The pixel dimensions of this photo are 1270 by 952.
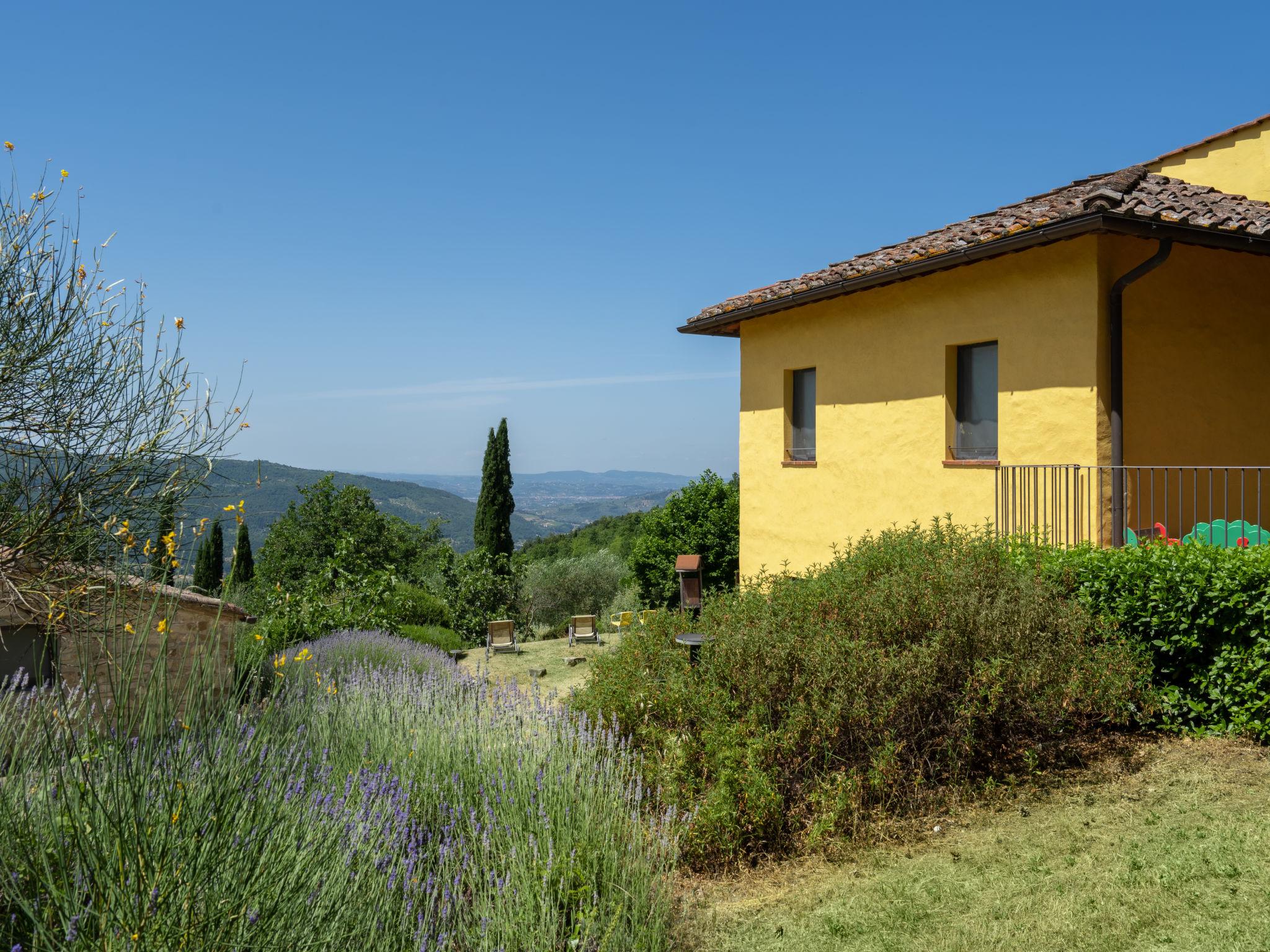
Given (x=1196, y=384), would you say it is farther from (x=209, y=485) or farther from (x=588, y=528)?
(x=588, y=528)

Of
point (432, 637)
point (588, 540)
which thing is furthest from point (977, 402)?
point (588, 540)

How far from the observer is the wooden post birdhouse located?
364 inches

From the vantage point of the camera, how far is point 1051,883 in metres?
4.78

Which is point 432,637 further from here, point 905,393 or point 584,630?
point 905,393

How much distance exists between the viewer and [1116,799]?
583 cm

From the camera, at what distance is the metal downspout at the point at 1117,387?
8.28m

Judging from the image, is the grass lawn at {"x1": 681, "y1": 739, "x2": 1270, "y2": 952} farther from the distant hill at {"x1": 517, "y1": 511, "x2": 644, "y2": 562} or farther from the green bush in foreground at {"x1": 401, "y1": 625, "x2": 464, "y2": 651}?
the distant hill at {"x1": 517, "y1": 511, "x2": 644, "y2": 562}

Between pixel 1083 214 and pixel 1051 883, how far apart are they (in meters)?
5.73

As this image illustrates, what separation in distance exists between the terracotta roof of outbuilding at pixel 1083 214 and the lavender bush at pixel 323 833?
6399 mm

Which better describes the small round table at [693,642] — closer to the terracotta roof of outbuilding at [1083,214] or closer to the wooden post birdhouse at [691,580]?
the wooden post birdhouse at [691,580]

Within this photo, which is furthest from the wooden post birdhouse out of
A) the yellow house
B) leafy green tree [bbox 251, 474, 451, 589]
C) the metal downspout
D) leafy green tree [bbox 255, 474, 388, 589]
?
leafy green tree [bbox 255, 474, 388, 589]

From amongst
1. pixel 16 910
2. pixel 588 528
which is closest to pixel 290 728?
pixel 16 910

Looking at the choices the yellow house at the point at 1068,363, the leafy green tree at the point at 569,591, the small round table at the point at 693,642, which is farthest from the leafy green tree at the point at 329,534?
the small round table at the point at 693,642

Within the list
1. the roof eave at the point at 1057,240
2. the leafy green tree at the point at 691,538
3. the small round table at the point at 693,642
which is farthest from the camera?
the leafy green tree at the point at 691,538
